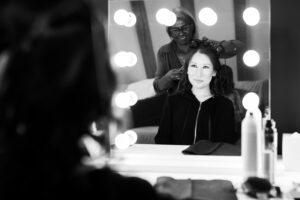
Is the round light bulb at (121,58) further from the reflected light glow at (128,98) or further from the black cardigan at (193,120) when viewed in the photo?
the black cardigan at (193,120)

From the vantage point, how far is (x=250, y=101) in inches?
66.7

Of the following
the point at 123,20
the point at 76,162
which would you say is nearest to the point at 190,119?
the point at 123,20

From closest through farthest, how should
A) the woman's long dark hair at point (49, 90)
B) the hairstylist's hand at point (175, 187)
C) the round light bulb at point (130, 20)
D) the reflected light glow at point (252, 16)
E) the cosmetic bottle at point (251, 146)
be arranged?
1. the woman's long dark hair at point (49, 90)
2. the hairstylist's hand at point (175, 187)
3. the cosmetic bottle at point (251, 146)
4. the reflected light glow at point (252, 16)
5. the round light bulb at point (130, 20)

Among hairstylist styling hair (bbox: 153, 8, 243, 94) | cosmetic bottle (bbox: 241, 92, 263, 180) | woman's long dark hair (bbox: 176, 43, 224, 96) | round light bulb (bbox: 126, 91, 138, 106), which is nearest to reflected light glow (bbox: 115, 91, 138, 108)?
round light bulb (bbox: 126, 91, 138, 106)

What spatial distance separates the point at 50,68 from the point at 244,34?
1283 millimetres

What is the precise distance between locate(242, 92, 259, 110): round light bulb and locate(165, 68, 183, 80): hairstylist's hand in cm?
27

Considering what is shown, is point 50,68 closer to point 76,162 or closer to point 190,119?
point 76,162

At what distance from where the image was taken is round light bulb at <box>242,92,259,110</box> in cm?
169

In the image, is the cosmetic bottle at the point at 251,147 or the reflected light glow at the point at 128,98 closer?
the cosmetic bottle at the point at 251,147

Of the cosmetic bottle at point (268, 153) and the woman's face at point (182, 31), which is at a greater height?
the woman's face at point (182, 31)

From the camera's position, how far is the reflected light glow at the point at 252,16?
1.68 metres

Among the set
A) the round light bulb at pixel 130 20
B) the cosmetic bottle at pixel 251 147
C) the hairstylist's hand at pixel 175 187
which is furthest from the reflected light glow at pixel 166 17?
the hairstylist's hand at pixel 175 187

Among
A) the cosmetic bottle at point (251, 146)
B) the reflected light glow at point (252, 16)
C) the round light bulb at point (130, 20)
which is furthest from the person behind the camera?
the round light bulb at point (130, 20)

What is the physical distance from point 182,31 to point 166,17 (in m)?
0.09
